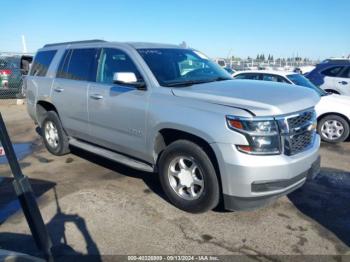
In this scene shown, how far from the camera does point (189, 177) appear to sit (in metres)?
3.95

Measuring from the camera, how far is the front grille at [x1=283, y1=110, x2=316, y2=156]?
11.6 feet

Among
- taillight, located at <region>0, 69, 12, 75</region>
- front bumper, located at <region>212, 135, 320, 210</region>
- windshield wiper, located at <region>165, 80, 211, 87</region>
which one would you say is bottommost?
front bumper, located at <region>212, 135, 320, 210</region>

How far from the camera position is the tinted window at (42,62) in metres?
6.32

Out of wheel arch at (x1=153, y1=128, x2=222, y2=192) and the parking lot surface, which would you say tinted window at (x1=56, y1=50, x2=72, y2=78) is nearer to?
the parking lot surface

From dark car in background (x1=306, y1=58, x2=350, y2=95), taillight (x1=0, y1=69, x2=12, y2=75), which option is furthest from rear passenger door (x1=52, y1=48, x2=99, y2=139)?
taillight (x1=0, y1=69, x2=12, y2=75)

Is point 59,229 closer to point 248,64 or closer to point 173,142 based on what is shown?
point 173,142

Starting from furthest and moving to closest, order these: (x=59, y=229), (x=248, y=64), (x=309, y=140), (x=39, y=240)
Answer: (x=248, y=64) < (x=309, y=140) < (x=59, y=229) < (x=39, y=240)

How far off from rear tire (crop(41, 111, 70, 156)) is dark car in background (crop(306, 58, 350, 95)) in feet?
28.6

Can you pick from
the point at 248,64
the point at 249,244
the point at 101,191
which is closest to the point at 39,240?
the point at 249,244

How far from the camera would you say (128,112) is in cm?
442

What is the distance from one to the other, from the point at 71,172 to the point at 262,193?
320 centimetres

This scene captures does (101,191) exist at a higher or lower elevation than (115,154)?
lower

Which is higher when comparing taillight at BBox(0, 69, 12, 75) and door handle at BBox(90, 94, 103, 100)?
door handle at BBox(90, 94, 103, 100)

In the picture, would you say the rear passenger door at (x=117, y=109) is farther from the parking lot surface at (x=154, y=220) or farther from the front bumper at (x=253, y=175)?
the front bumper at (x=253, y=175)
